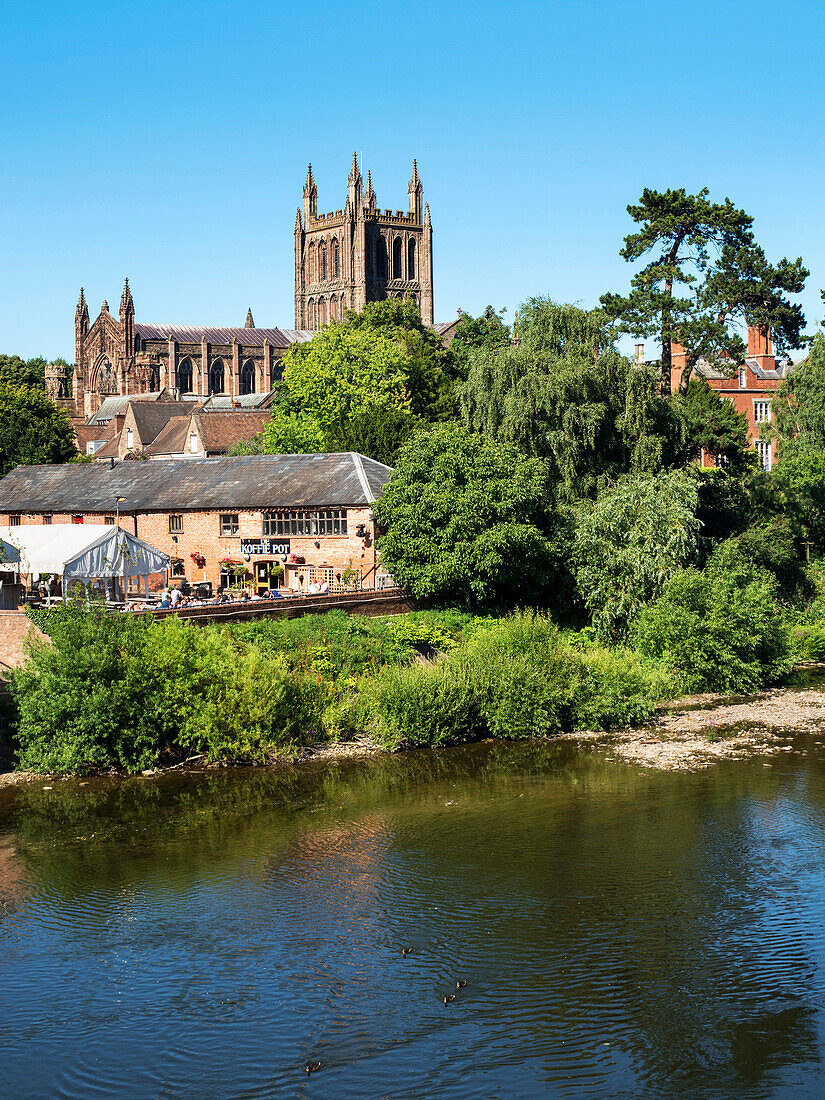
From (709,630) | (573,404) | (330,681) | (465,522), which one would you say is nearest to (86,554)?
(330,681)

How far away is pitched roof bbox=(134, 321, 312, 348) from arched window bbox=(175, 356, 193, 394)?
2778 mm

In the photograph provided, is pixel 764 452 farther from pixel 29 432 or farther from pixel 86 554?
pixel 86 554

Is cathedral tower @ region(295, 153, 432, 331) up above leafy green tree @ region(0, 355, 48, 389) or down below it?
above

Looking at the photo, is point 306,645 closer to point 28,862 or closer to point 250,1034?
point 28,862

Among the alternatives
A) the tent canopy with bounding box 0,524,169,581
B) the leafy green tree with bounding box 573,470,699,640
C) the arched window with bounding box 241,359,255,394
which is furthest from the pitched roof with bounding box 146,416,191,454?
the arched window with bounding box 241,359,255,394

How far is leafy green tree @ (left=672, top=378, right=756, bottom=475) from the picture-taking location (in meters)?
45.7

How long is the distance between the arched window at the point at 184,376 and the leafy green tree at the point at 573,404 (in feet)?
319

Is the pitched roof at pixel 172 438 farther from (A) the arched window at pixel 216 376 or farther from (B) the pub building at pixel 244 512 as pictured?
(A) the arched window at pixel 216 376

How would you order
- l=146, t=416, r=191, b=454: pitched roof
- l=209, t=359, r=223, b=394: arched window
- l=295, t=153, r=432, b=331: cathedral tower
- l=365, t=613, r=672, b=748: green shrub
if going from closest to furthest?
1. l=365, t=613, r=672, b=748: green shrub
2. l=146, t=416, r=191, b=454: pitched roof
3. l=209, t=359, r=223, b=394: arched window
4. l=295, t=153, r=432, b=331: cathedral tower

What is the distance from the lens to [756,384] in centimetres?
7412

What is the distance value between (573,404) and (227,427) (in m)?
39.9

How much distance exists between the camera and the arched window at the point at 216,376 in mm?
138000

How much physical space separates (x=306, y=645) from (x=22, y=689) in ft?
28.4

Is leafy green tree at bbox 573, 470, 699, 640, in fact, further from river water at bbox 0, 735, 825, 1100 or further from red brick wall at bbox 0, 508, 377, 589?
river water at bbox 0, 735, 825, 1100
